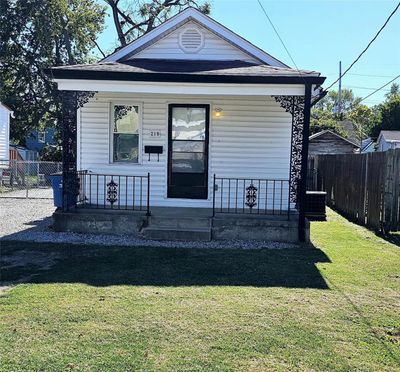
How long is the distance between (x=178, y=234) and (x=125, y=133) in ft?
10.5

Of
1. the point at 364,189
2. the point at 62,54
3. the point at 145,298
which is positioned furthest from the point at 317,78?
the point at 62,54

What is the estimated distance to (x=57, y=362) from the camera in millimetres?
3480

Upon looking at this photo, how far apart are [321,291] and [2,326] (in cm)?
363

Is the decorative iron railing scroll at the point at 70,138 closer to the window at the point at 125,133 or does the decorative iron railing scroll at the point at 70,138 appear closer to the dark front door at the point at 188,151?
the window at the point at 125,133

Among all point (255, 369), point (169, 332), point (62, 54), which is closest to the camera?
point (255, 369)

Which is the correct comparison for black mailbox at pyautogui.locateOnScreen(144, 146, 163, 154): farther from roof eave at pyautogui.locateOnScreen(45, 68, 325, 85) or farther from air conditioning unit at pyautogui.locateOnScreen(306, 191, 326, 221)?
air conditioning unit at pyautogui.locateOnScreen(306, 191, 326, 221)

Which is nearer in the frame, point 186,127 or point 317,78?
point 317,78

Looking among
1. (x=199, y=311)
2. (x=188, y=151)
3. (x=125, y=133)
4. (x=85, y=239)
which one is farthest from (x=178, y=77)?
(x=199, y=311)

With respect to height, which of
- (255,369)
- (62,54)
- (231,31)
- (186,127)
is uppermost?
(62,54)

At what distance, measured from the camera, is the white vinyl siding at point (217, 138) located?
1023cm

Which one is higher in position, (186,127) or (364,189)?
(186,127)

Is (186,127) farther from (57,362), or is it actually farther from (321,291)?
(57,362)

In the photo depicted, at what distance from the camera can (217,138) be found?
10305 millimetres

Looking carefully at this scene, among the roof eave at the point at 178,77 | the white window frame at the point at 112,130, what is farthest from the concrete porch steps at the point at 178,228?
the roof eave at the point at 178,77
